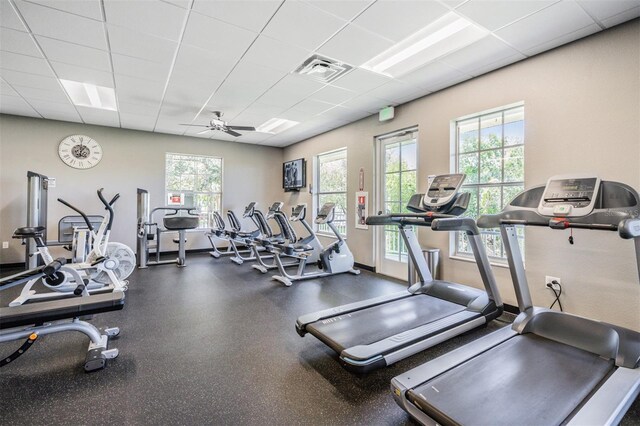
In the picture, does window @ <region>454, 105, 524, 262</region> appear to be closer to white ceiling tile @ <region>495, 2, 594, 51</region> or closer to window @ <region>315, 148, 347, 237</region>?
white ceiling tile @ <region>495, 2, 594, 51</region>

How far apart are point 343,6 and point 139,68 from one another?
2552 mm

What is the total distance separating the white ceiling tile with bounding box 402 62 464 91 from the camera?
334 cm

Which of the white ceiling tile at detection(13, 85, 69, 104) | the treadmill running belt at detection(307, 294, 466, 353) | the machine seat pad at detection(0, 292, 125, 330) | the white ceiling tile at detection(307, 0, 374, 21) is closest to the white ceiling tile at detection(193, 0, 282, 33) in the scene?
the white ceiling tile at detection(307, 0, 374, 21)

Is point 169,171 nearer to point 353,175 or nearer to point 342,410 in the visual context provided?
point 353,175

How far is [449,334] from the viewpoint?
2.40m

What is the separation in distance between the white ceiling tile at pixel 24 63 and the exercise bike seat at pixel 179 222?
2631mm

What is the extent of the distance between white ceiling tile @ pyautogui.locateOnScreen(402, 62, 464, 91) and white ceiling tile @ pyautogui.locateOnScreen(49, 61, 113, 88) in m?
3.73

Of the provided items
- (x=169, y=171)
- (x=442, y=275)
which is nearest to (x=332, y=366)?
(x=442, y=275)

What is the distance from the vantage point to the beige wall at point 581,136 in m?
2.48

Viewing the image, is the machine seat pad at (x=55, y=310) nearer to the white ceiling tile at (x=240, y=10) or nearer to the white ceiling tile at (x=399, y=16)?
the white ceiling tile at (x=240, y=10)

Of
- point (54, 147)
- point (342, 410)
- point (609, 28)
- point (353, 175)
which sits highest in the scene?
point (609, 28)

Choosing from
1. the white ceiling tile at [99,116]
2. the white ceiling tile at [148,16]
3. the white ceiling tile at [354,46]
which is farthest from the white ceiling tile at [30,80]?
the white ceiling tile at [354,46]

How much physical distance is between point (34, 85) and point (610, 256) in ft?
22.6

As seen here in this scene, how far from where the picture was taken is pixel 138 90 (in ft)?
13.4
